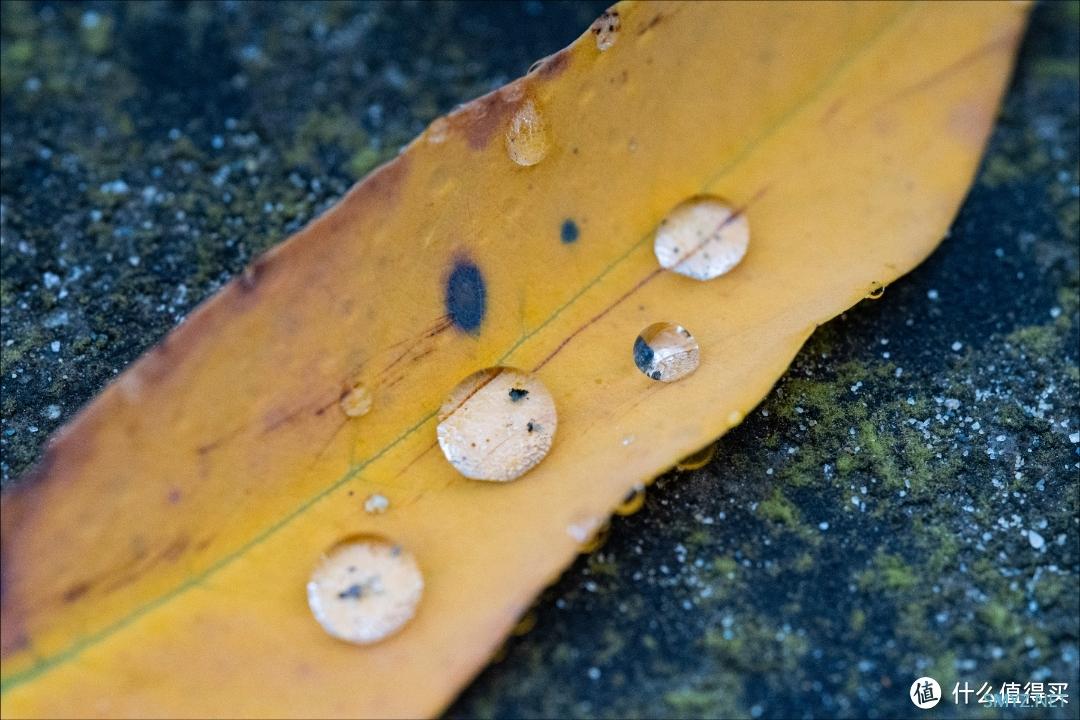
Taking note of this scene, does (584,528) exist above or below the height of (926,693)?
above

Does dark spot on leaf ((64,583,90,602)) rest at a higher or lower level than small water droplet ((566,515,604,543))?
higher

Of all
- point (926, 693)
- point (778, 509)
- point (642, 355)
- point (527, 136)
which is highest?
point (527, 136)

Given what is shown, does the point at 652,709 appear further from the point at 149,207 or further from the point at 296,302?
the point at 149,207

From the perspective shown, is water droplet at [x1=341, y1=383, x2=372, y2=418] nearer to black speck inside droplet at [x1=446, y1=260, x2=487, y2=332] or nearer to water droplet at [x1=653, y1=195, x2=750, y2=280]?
black speck inside droplet at [x1=446, y1=260, x2=487, y2=332]

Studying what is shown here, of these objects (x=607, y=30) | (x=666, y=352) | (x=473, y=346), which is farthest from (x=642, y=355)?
(x=607, y=30)

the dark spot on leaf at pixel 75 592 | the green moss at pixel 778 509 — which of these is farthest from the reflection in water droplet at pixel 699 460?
the dark spot on leaf at pixel 75 592

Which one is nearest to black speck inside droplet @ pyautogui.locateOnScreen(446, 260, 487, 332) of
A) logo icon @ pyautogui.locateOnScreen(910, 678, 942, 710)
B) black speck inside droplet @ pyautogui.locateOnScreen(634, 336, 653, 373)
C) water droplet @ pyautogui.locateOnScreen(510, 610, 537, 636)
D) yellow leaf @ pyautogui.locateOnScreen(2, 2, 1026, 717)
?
yellow leaf @ pyautogui.locateOnScreen(2, 2, 1026, 717)

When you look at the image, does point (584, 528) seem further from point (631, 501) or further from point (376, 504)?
A: point (376, 504)
